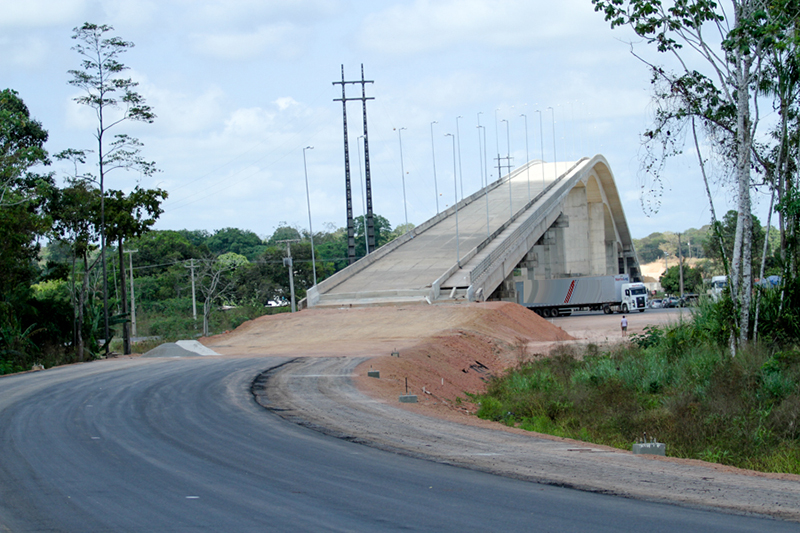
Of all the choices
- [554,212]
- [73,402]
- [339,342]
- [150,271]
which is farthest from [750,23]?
[150,271]

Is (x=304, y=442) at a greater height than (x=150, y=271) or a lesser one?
lesser

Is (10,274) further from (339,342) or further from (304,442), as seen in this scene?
(304,442)

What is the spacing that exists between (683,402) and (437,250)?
4063cm

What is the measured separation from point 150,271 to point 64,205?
2024 inches

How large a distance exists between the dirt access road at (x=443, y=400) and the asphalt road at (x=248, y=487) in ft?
2.07

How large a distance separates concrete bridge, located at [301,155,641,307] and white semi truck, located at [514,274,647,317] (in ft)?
6.42

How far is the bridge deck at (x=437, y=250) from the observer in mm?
48094

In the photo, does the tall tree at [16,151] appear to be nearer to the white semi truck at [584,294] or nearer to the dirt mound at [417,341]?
the dirt mound at [417,341]

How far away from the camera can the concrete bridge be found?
46531 millimetres

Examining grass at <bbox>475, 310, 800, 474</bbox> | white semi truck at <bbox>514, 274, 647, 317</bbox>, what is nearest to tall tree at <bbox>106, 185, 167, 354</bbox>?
grass at <bbox>475, 310, 800, 474</bbox>

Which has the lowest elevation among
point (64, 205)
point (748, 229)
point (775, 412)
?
point (775, 412)

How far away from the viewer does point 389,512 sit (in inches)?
296

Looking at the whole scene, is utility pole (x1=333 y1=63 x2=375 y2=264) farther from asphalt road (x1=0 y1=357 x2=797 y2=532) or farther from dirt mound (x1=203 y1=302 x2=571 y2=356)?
asphalt road (x1=0 y1=357 x2=797 y2=532)

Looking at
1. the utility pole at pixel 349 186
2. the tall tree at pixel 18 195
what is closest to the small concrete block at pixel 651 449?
the tall tree at pixel 18 195
